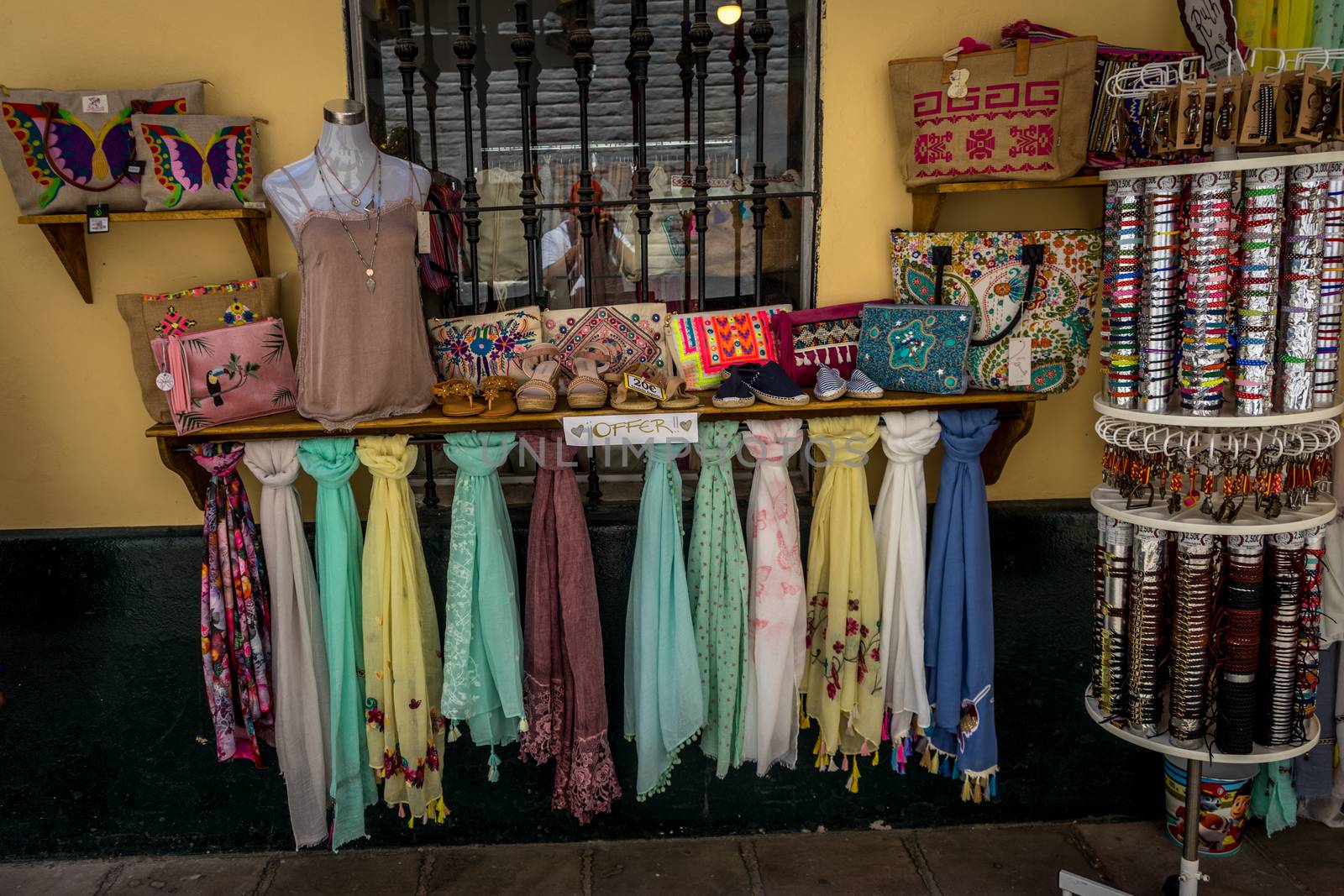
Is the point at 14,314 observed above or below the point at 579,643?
above

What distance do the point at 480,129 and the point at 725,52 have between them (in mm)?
772

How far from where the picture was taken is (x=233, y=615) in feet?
9.32

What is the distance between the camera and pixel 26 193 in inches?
107

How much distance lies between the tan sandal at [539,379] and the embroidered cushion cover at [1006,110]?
45.0 inches

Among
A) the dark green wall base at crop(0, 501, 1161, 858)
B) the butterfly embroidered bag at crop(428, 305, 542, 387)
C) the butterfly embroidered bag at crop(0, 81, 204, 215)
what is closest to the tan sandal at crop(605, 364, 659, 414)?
the butterfly embroidered bag at crop(428, 305, 542, 387)

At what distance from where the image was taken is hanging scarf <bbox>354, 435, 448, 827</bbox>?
280 centimetres

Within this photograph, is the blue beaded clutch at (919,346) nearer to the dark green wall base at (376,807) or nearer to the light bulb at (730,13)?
the dark green wall base at (376,807)

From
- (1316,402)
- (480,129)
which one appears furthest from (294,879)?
(1316,402)

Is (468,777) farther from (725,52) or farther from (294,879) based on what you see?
(725,52)

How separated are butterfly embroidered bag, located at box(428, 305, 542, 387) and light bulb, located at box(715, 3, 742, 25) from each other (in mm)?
1032

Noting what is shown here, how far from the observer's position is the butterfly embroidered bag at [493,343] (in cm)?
290

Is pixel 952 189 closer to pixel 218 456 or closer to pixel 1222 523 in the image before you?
pixel 1222 523

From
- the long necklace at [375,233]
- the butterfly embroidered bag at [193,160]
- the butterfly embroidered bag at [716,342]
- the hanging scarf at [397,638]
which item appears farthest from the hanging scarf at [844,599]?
the butterfly embroidered bag at [193,160]

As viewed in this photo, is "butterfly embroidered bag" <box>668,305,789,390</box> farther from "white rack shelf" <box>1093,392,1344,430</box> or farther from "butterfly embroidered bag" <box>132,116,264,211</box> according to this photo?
"butterfly embroidered bag" <box>132,116,264,211</box>
